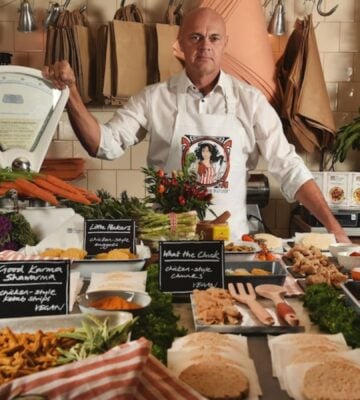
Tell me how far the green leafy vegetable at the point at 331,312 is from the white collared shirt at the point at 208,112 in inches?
53.3

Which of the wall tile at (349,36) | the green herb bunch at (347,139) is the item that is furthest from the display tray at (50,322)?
the wall tile at (349,36)

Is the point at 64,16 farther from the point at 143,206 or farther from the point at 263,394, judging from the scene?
the point at 263,394

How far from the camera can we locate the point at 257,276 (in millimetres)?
1444

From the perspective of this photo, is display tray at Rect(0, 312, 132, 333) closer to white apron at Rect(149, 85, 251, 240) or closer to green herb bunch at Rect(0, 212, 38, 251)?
green herb bunch at Rect(0, 212, 38, 251)

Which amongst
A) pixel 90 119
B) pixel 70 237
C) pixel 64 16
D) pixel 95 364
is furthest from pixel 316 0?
pixel 95 364

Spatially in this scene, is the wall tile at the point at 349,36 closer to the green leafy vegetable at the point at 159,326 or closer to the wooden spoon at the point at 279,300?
the wooden spoon at the point at 279,300

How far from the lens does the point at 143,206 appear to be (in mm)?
1910

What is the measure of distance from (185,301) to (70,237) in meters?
0.52

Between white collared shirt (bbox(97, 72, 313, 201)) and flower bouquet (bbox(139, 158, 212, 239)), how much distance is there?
0.86 metres

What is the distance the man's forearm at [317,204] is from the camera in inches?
92.8

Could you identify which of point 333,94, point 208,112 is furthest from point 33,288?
point 333,94

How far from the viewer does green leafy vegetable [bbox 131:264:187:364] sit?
107 centimetres

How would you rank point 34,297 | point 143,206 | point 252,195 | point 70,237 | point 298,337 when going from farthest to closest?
point 252,195 < point 143,206 < point 70,237 < point 34,297 < point 298,337

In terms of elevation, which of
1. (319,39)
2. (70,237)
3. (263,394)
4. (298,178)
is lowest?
(263,394)
